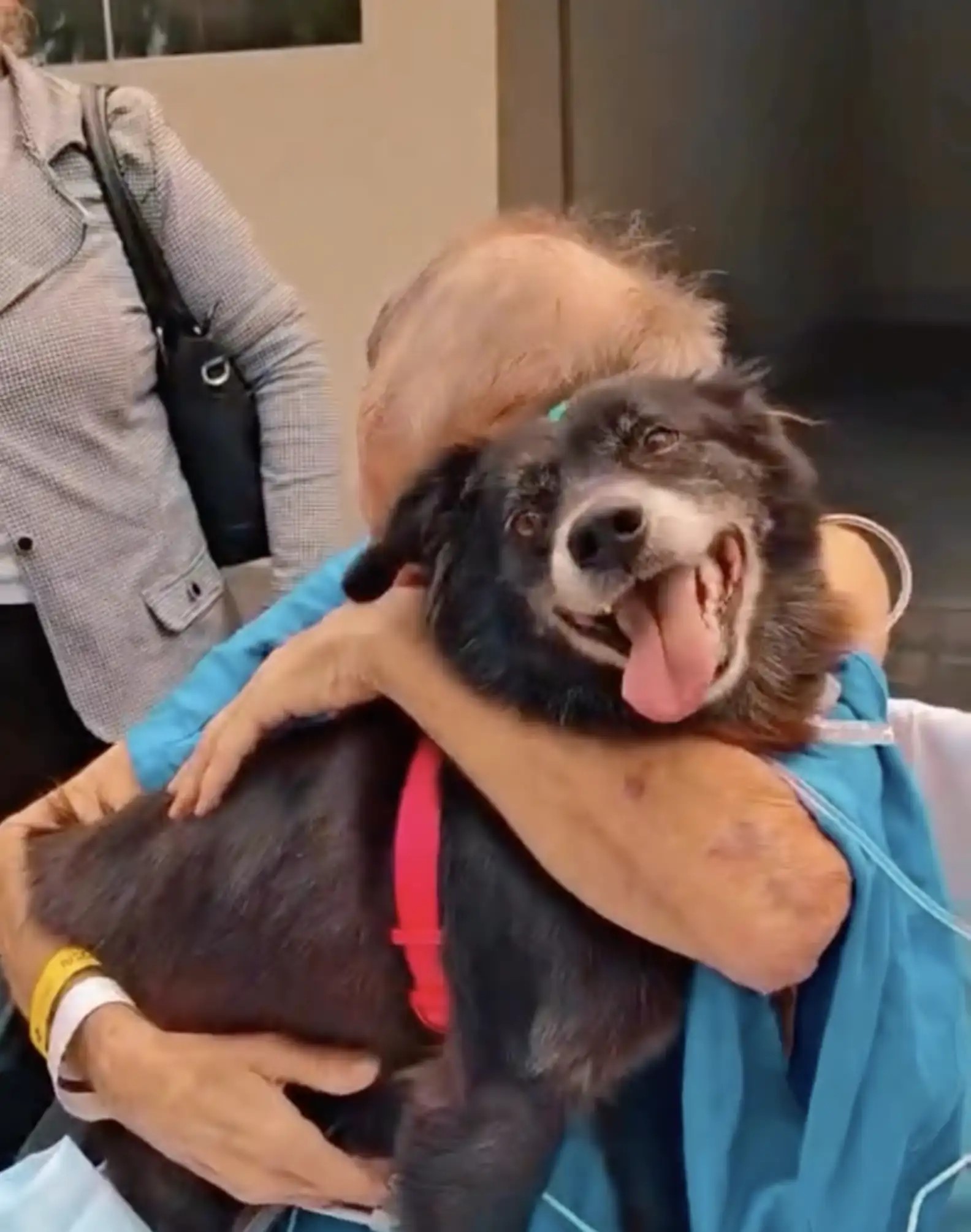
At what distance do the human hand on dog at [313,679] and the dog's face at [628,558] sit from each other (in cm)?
2

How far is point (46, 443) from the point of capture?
1.68 metres

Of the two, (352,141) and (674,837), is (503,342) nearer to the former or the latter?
(674,837)

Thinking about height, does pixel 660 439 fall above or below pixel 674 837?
above

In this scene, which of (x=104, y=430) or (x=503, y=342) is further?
(x=104, y=430)

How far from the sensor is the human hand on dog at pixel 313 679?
1.02 metres

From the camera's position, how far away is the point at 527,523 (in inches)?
36.9

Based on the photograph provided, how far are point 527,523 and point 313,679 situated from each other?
7.5 inches

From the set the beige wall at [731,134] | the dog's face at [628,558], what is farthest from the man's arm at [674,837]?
the beige wall at [731,134]

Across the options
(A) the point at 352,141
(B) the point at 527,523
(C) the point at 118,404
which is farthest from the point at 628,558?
(A) the point at 352,141

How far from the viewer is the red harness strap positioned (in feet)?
3.30

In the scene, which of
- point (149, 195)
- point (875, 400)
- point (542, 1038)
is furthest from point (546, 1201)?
point (875, 400)

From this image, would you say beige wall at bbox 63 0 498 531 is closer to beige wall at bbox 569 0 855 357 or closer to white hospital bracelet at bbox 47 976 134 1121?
beige wall at bbox 569 0 855 357

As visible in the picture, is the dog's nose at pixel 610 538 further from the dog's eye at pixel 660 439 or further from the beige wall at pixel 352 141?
the beige wall at pixel 352 141

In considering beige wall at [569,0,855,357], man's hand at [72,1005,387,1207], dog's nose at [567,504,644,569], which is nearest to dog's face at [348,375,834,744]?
dog's nose at [567,504,644,569]
